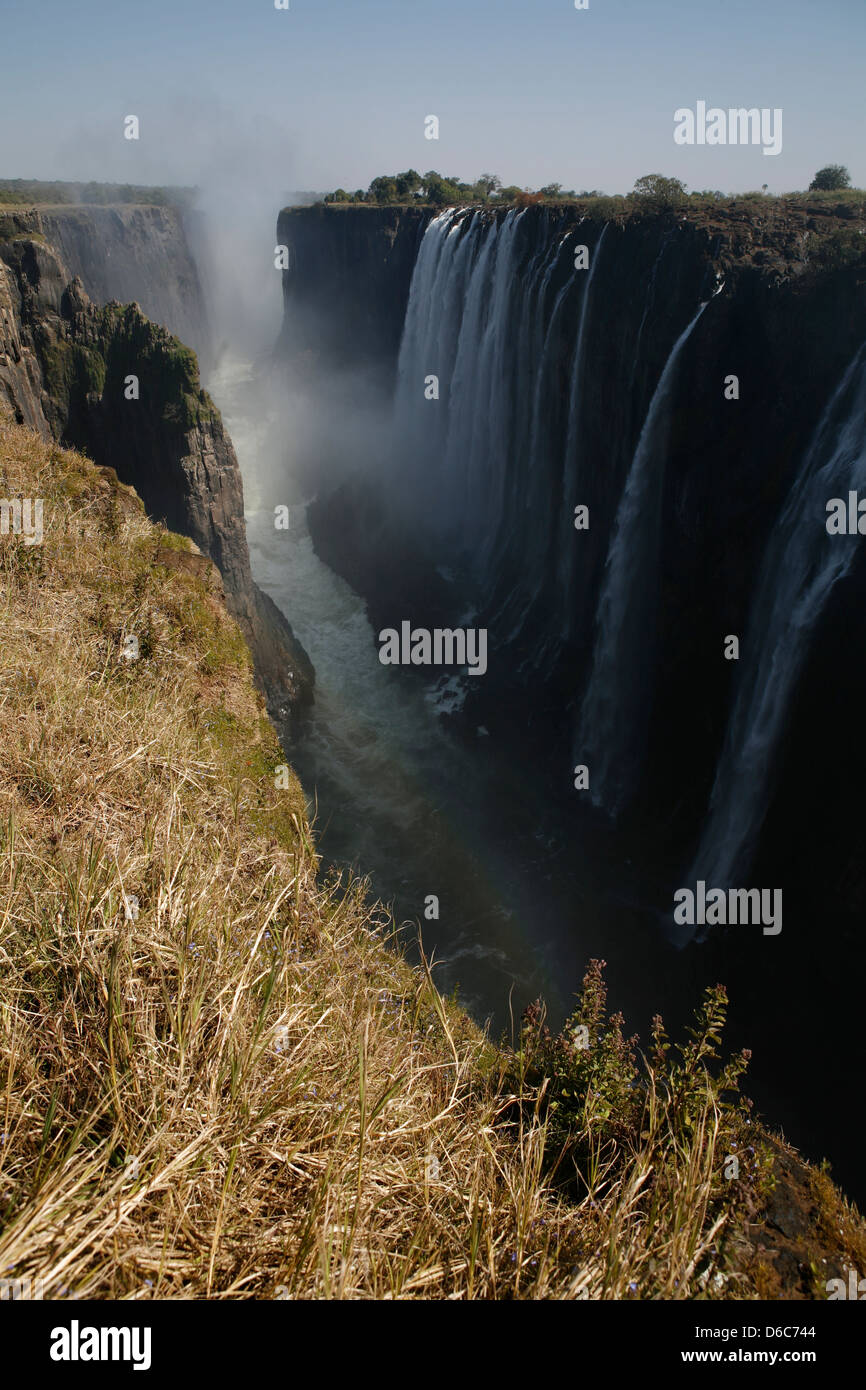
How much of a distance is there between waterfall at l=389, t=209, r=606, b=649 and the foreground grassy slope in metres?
16.1

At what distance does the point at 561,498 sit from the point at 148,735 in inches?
652

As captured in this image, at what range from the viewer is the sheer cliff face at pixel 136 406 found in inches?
643

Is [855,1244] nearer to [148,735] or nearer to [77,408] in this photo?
[148,735]

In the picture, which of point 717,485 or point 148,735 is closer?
point 148,735

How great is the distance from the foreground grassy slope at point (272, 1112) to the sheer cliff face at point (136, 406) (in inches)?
497

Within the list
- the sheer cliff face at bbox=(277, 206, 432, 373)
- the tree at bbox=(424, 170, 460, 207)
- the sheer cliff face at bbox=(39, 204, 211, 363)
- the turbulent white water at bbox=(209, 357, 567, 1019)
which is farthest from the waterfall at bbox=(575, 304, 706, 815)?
the sheer cliff face at bbox=(39, 204, 211, 363)

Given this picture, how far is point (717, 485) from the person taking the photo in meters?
13.2

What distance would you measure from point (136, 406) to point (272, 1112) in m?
17.7

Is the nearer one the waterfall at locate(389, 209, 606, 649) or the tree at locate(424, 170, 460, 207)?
the waterfall at locate(389, 209, 606, 649)

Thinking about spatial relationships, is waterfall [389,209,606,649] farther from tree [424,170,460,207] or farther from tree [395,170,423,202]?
tree [395,170,423,202]

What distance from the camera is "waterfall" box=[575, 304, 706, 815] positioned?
15.0 m

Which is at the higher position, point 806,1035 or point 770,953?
point 770,953

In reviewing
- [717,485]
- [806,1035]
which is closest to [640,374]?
[717,485]
